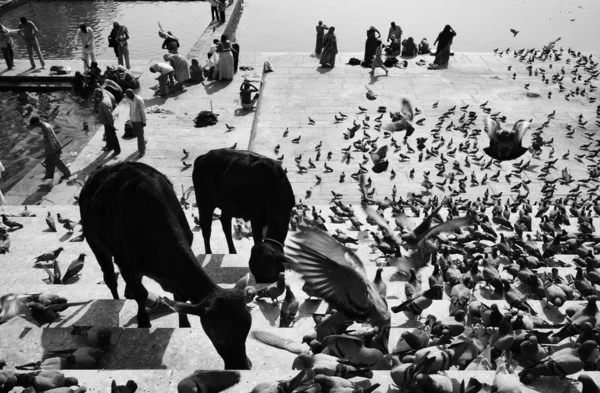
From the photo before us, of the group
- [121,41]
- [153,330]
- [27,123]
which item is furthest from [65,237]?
[121,41]

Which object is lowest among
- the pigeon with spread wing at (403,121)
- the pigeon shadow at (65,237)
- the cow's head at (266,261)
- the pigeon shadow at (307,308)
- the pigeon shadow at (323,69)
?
the pigeon shadow at (65,237)

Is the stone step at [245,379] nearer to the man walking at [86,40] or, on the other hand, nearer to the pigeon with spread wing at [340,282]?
the pigeon with spread wing at [340,282]

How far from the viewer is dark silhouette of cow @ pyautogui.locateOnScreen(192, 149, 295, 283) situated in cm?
748

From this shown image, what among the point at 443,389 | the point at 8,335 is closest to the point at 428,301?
the point at 443,389

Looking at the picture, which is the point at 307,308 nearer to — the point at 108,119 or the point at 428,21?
the point at 108,119

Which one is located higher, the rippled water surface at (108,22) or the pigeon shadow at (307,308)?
the rippled water surface at (108,22)

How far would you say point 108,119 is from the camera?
44.1 feet

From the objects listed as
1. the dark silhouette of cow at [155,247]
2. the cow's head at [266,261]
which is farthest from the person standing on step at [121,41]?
the cow's head at [266,261]

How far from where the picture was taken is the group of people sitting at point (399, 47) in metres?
20.6

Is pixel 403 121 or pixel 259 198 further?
pixel 403 121

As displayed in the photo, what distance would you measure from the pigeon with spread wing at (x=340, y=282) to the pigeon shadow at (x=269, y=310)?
4.57ft

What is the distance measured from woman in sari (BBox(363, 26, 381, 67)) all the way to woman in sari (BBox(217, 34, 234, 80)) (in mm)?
5703

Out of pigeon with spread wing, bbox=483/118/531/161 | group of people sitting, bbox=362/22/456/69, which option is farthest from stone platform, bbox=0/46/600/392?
pigeon with spread wing, bbox=483/118/531/161

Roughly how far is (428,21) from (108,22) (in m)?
17.4
